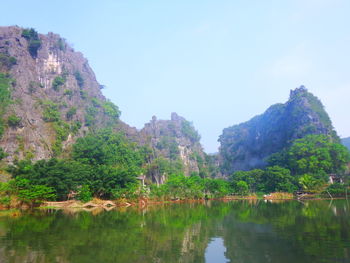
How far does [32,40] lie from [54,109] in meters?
18.2

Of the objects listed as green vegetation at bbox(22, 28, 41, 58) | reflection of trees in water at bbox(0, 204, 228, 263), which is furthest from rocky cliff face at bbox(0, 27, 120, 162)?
reflection of trees in water at bbox(0, 204, 228, 263)

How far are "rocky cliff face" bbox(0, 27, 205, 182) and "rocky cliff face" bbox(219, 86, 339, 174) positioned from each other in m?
12.4

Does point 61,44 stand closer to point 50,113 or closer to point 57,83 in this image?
point 57,83


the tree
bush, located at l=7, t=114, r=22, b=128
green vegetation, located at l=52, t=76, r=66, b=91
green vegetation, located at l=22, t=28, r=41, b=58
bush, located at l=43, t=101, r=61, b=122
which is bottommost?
the tree

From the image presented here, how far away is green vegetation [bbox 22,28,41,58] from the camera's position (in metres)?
56.4

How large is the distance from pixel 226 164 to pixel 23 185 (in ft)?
191

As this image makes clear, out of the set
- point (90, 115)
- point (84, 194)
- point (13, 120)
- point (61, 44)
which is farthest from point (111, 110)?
point (84, 194)

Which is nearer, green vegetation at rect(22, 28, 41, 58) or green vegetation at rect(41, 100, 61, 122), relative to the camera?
green vegetation at rect(41, 100, 61, 122)

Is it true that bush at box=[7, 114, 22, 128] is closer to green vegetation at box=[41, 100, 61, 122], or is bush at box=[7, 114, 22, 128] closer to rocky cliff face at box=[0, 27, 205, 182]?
rocky cliff face at box=[0, 27, 205, 182]

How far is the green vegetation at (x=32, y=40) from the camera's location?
185 feet

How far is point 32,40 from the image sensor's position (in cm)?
5662

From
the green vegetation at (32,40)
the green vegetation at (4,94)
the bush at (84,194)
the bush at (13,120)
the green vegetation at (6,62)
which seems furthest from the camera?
the green vegetation at (32,40)

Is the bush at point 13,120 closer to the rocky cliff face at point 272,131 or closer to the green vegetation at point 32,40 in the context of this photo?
the green vegetation at point 32,40

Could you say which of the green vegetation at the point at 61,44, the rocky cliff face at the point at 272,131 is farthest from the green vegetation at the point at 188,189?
the green vegetation at the point at 61,44
